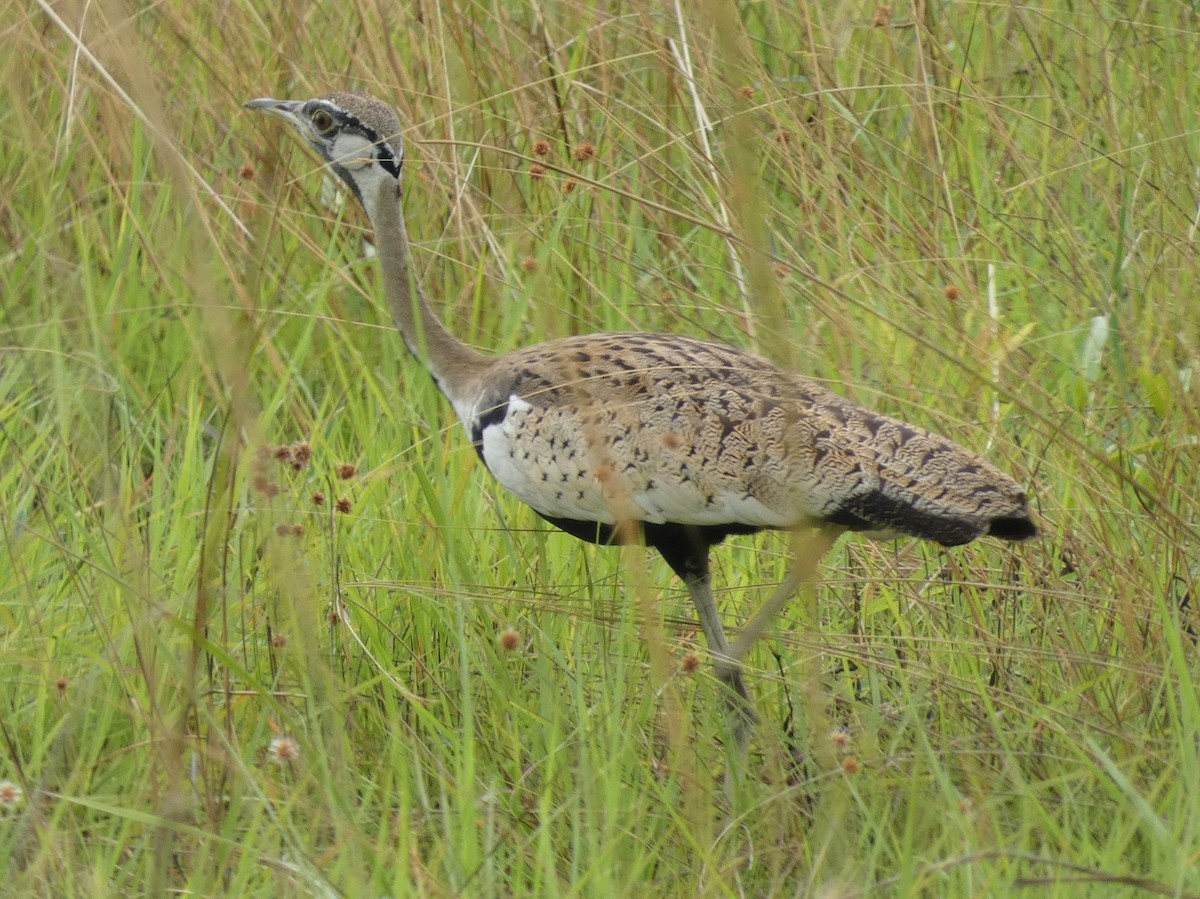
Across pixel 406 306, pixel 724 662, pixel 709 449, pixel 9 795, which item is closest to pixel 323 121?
pixel 406 306

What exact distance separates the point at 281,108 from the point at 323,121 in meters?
0.13

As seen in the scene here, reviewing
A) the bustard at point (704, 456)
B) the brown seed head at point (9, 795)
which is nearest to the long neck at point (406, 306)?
the bustard at point (704, 456)

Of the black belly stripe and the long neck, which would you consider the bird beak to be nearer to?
the long neck

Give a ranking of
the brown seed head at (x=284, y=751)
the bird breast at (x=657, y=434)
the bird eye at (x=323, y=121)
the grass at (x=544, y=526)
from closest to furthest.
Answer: the grass at (x=544, y=526), the brown seed head at (x=284, y=751), the bird breast at (x=657, y=434), the bird eye at (x=323, y=121)

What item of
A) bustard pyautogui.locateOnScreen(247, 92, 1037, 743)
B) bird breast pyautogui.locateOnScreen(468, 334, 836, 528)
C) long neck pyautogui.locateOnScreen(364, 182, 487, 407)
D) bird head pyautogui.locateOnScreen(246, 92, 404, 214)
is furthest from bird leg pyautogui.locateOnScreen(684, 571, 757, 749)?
bird head pyautogui.locateOnScreen(246, 92, 404, 214)

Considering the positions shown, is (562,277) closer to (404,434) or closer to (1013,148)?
(404,434)

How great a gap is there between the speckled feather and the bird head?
585 mm

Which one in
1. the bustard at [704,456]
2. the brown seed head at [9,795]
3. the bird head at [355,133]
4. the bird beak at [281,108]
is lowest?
the brown seed head at [9,795]

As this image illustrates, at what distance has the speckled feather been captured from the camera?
273 centimetres

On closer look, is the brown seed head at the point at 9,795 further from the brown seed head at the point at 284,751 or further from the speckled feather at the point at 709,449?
the speckled feather at the point at 709,449

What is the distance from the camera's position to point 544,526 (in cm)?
373

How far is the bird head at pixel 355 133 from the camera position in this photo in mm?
3600

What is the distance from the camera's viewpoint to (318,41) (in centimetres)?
502

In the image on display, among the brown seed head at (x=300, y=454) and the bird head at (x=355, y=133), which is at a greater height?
the bird head at (x=355, y=133)
